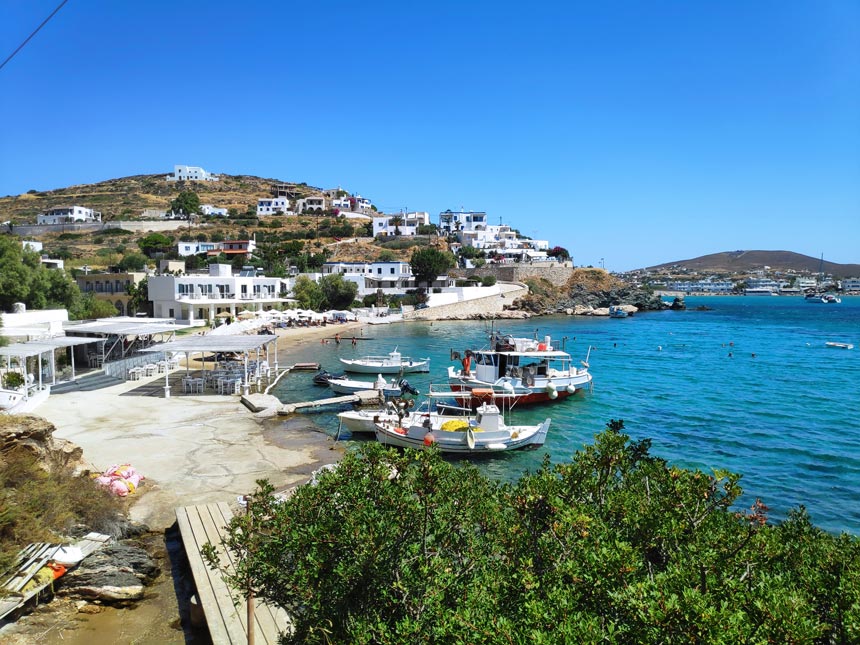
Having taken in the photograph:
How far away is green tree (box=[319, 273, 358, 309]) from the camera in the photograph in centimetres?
6938

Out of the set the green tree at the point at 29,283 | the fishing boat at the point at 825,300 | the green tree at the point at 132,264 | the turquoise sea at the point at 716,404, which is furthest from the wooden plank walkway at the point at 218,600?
the fishing boat at the point at 825,300

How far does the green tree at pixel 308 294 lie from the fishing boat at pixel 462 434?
157ft

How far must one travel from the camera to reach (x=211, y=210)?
11962cm

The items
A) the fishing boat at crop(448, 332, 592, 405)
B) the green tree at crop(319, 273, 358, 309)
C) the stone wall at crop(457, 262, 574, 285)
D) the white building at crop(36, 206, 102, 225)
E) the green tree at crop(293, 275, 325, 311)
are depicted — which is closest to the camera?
the fishing boat at crop(448, 332, 592, 405)

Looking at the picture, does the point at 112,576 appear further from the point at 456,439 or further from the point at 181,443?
the point at 456,439

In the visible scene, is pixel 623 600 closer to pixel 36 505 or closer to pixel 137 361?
pixel 36 505

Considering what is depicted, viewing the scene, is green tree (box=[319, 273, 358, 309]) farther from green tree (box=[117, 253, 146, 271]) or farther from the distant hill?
the distant hill

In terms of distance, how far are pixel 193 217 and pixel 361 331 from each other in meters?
71.2

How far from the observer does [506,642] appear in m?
3.37

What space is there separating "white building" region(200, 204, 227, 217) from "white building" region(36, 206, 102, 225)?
1985 cm

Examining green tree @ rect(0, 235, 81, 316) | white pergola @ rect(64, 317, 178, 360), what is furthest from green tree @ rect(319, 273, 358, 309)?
white pergola @ rect(64, 317, 178, 360)

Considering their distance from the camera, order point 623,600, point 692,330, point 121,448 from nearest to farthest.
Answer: point 623,600
point 121,448
point 692,330

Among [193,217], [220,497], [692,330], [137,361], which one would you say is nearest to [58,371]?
[137,361]

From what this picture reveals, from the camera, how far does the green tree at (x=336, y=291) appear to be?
2731 inches
